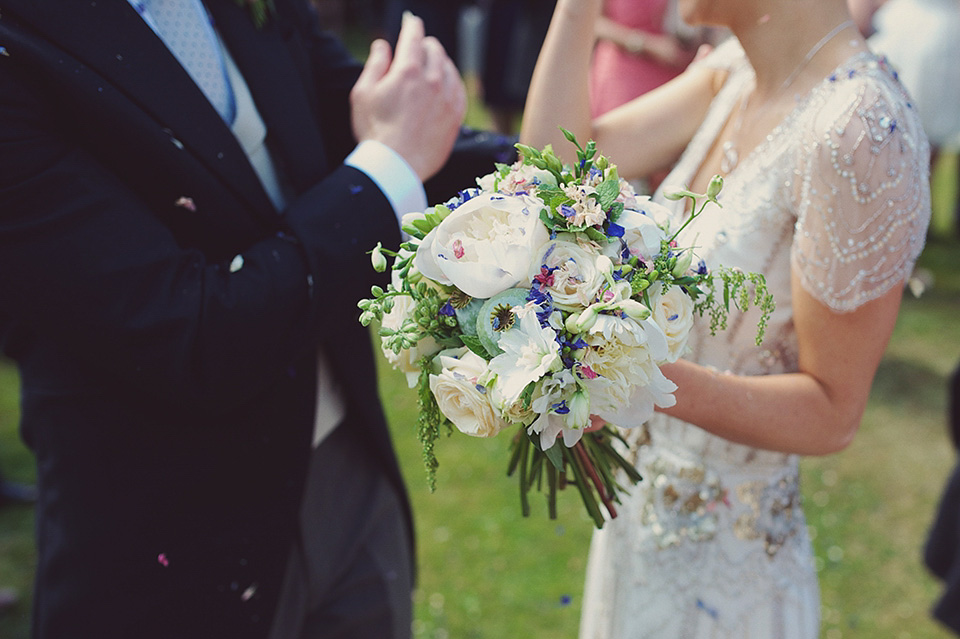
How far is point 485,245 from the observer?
3.71 ft

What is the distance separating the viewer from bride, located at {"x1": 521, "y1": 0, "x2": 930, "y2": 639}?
1435mm

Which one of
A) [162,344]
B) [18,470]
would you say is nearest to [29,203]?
[162,344]

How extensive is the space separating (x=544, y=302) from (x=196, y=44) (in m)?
1.00

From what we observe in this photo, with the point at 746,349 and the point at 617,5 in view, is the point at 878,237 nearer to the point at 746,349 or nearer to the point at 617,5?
the point at 746,349

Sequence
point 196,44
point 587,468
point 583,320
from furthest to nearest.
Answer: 1. point 196,44
2. point 587,468
3. point 583,320

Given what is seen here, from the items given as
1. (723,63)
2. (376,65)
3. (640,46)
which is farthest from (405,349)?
(640,46)

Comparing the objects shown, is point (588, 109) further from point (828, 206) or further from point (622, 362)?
point (622, 362)

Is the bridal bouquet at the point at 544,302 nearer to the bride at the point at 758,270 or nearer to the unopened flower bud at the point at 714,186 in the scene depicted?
the unopened flower bud at the point at 714,186

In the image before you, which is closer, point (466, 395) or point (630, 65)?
point (466, 395)

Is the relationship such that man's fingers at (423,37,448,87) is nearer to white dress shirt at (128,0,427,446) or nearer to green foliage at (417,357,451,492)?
white dress shirt at (128,0,427,446)

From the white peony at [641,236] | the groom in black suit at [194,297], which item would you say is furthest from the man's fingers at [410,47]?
the white peony at [641,236]

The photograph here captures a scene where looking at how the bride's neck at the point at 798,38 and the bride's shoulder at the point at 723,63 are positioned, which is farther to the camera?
the bride's shoulder at the point at 723,63

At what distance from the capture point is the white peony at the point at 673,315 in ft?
3.82

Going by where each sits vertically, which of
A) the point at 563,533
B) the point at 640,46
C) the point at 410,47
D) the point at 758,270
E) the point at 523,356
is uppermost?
the point at 410,47
